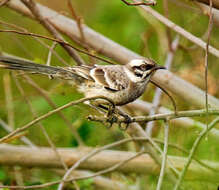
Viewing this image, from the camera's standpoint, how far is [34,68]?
10.4 feet

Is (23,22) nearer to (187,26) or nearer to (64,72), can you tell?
(187,26)

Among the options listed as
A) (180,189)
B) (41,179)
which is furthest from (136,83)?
(41,179)

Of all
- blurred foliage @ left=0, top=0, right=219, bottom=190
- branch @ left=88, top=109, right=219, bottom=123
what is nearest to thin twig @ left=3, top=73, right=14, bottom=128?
blurred foliage @ left=0, top=0, right=219, bottom=190

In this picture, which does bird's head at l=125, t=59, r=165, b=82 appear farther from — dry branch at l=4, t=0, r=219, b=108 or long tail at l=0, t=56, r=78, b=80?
dry branch at l=4, t=0, r=219, b=108

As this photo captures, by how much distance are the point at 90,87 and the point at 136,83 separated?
379mm

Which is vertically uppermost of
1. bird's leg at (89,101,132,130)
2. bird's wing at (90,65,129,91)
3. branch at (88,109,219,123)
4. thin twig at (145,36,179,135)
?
thin twig at (145,36,179,135)

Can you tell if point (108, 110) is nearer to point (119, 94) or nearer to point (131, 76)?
point (119, 94)

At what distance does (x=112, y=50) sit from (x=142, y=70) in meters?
1.13

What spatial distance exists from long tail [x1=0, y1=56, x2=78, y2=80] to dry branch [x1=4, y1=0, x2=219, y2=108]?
1272mm

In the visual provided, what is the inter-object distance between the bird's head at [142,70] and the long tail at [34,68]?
51 centimetres

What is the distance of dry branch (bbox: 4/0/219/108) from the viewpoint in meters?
4.56

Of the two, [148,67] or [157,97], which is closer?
[148,67]

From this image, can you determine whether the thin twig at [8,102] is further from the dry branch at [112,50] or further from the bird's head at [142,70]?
the bird's head at [142,70]

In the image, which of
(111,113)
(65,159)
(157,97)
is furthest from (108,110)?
(65,159)
